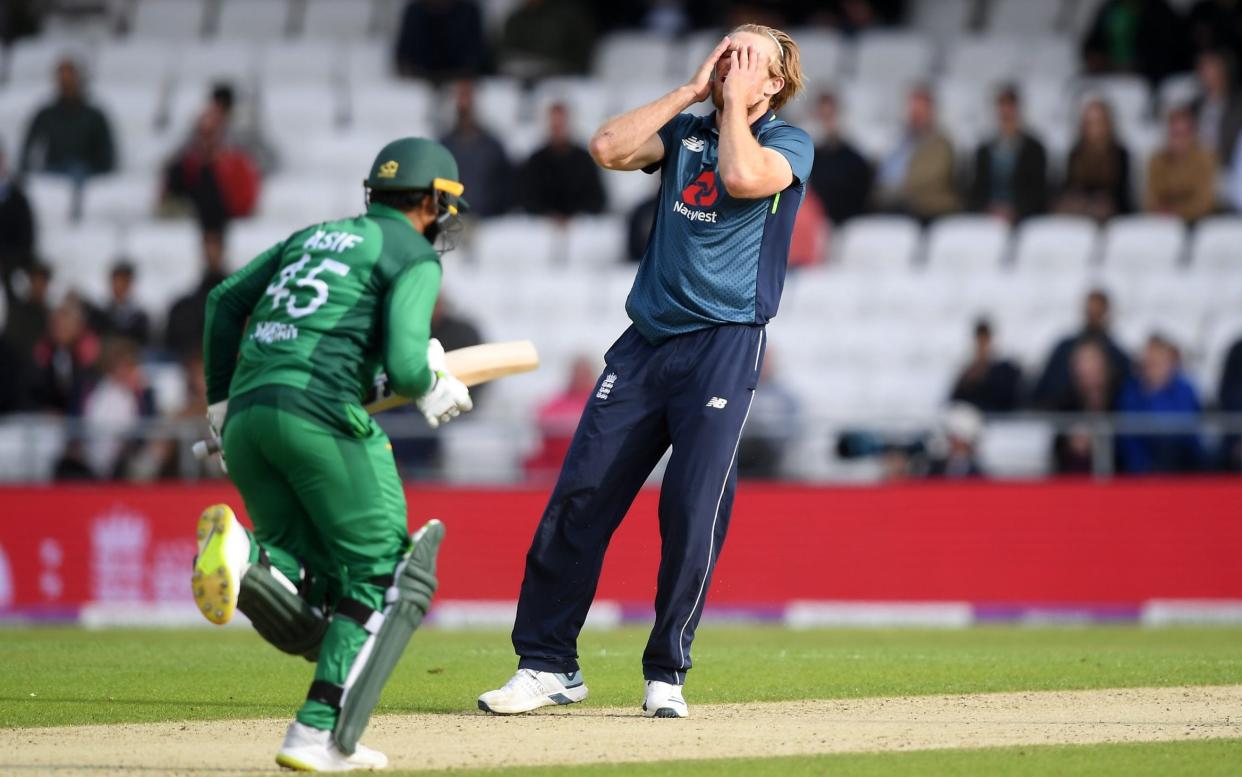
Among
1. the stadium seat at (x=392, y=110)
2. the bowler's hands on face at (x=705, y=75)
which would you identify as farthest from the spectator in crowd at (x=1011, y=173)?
the bowler's hands on face at (x=705, y=75)

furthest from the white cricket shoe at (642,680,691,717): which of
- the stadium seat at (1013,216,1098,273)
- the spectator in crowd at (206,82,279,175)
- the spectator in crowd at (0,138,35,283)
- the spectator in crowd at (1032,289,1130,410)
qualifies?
the spectator in crowd at (206,82,279,175)

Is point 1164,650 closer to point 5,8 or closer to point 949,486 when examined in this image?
point 949,486

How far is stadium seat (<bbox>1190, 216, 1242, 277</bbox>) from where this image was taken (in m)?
17.6

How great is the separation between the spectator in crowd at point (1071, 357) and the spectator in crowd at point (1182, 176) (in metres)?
2.41

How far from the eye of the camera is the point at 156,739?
7066mm

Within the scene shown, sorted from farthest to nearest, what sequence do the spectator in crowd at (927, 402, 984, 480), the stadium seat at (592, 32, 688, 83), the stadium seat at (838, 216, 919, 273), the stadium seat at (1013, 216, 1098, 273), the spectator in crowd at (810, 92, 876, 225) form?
the stadium seat at (592, 32, 688, 83), the spectator in crowd at (810, 92, 876, 225), the stadium seat at (838, 216, 919, 273), the stadium seat at (1013, 216, 1098, 273), the spectator in crowd at (927, 402, 984, 480)

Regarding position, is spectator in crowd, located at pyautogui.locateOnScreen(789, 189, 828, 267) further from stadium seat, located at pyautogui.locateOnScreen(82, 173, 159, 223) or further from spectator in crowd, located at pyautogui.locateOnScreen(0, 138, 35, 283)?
spectator in crowd, located at pyautogui.locateOnScreen(0, 138, 35, 283)

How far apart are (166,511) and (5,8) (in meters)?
10.1

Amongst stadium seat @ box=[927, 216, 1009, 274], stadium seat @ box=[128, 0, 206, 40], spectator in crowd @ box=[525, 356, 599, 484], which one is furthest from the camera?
stadium seat @ box=[128, 0, 206, 40]

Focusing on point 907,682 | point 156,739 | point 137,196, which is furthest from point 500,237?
point 156,739

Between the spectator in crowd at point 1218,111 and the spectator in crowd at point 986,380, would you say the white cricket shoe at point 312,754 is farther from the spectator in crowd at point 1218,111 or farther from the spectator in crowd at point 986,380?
the spectator in crowd at point 1218,111

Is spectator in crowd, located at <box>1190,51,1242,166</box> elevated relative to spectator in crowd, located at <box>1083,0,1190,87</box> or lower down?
lower down

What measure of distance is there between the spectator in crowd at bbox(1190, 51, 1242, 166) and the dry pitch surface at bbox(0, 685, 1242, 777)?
36.7 ft

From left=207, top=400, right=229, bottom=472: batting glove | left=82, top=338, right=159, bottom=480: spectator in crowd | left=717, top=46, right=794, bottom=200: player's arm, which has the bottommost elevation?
left=82, top=338, right=159, bottom=480: spectator in crowd
